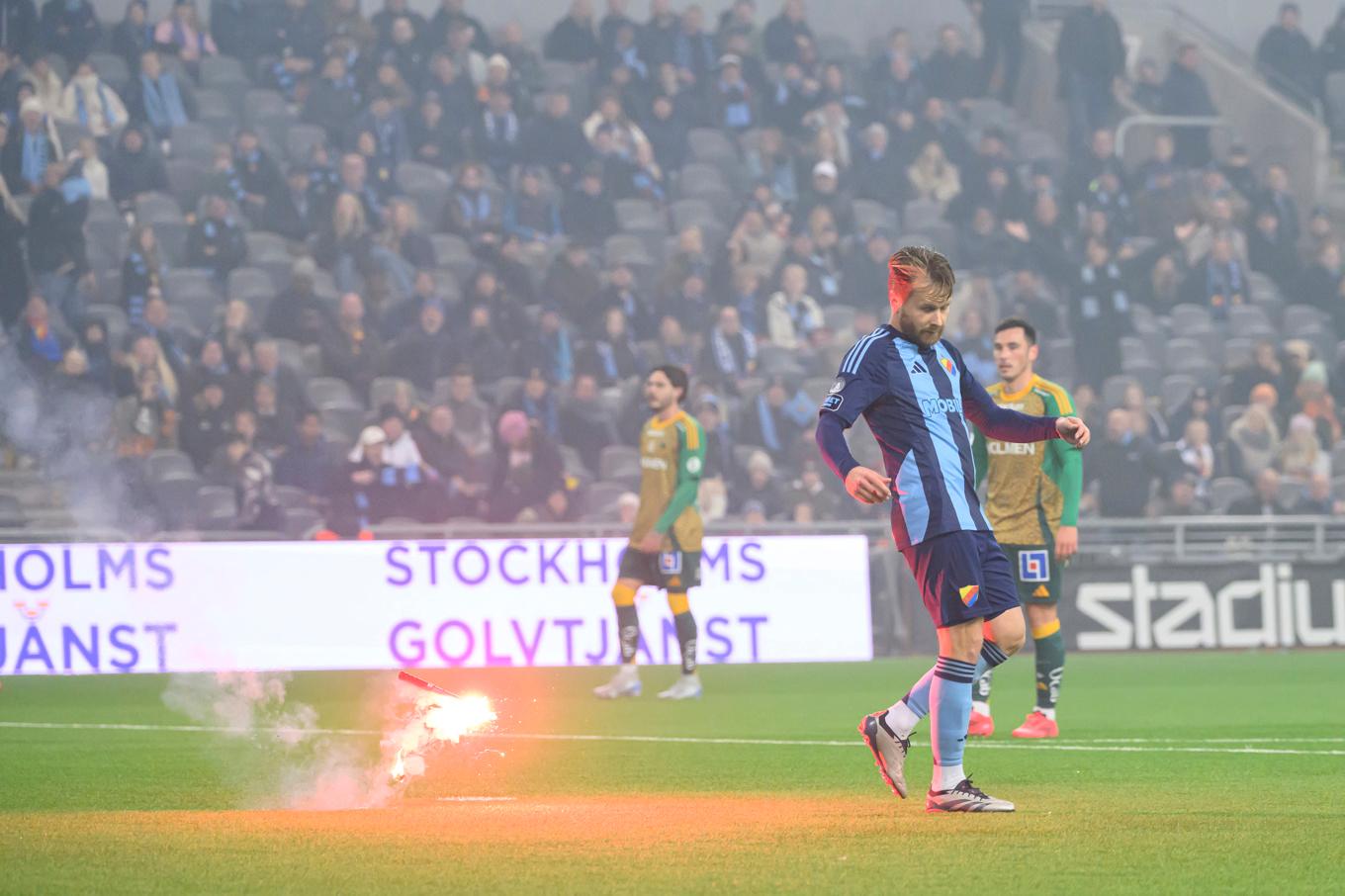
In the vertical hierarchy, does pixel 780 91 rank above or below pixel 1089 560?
above

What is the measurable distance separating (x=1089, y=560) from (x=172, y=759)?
11.9 m

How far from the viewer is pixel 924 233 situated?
24.4 metres

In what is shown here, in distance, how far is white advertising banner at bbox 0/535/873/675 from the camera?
1543 cm

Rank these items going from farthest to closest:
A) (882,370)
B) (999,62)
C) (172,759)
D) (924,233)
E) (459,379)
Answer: (999,62) < (924,233) < (459,379) < (172,759) < (882,370)

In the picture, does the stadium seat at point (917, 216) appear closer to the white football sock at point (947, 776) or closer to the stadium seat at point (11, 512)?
the stadium seat at point (11, 512)

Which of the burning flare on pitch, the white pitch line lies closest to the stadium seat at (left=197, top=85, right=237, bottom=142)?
the white pitch line

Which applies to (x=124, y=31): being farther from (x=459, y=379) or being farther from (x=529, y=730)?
(x=529, y=730)

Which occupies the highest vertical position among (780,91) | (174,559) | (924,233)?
(780,91)

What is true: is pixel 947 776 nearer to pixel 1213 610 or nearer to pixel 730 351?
pixel 1213 610

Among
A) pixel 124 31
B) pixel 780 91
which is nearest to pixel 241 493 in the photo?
pixel 124 31

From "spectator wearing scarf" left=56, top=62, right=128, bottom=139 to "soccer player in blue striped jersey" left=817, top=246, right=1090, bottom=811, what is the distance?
52.1ft

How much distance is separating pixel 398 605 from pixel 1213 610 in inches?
323

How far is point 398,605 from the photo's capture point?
16.3m

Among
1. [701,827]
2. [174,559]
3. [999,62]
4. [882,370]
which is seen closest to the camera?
[701,827]
